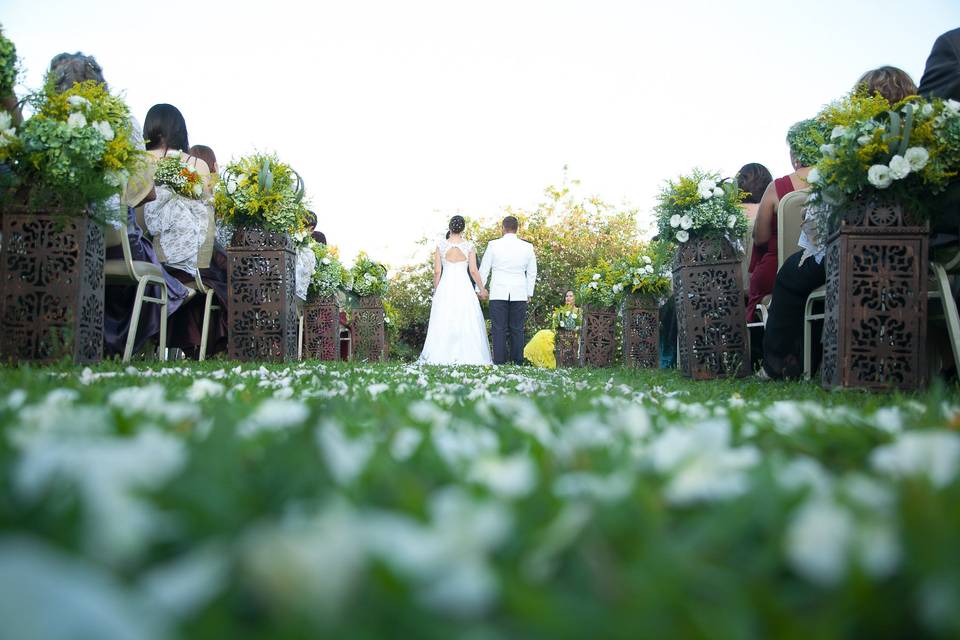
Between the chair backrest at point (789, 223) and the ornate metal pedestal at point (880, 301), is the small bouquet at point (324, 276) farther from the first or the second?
the ornate metal pedestal at point (880, 301)

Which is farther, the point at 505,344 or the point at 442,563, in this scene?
the point at 505,344

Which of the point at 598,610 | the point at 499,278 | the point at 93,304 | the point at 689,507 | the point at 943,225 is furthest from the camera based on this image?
the point at 499,278

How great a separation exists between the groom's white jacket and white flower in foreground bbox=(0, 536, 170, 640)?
999 cm

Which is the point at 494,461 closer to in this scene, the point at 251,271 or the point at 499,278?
the point at 251,271

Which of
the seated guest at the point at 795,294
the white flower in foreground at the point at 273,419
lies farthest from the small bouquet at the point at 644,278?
the white flower in foreground at the point at 273,419

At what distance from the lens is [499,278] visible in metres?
10.5

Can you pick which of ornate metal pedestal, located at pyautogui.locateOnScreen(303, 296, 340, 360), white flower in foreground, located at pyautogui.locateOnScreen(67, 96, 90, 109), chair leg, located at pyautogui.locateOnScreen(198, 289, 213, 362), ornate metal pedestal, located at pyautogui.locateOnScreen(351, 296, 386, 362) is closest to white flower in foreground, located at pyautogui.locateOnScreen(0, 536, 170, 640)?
white flower in foreground, located at pyautogui.locateOnScreen(67, 96, 90, 109)

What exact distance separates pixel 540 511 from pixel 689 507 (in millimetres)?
202

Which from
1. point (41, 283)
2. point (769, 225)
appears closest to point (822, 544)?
point (41, 283)

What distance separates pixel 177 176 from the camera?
5.68m

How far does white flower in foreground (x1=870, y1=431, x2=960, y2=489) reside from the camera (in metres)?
0.78

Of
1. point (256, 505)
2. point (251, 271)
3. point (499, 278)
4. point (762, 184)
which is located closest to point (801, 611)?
point (256, 505)

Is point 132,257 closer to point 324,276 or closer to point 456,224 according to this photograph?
point 324,276

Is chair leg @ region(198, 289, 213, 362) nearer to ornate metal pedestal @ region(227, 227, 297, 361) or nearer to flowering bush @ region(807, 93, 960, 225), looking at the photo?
ornate metal pedestal @ region(227, 227, 297, 361)
